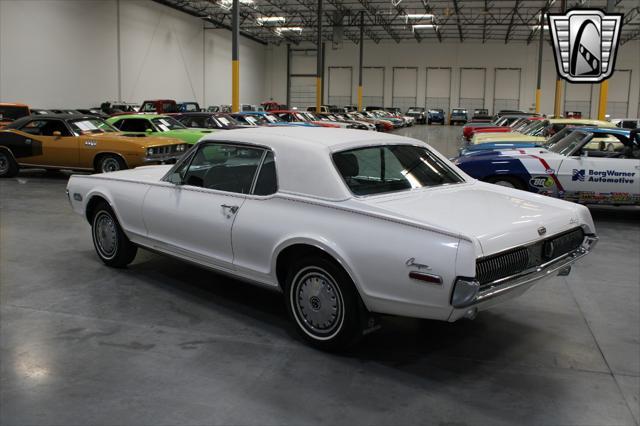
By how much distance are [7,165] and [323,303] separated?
11441 millimetres

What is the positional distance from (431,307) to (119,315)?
2.61 m

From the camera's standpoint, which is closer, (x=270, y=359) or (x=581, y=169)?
(x=270, y=359)

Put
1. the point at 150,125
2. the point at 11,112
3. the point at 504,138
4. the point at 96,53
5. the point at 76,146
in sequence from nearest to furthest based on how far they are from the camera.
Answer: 1. the point at 76,146
2. the point at 504,138
3. the point at 150,125
4. the point at 11,112
5. the point at 96,53

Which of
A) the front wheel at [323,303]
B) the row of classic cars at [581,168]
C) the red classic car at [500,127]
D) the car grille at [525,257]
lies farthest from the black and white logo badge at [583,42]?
the red classic car at [500,127]

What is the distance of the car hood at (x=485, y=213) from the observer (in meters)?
3.53

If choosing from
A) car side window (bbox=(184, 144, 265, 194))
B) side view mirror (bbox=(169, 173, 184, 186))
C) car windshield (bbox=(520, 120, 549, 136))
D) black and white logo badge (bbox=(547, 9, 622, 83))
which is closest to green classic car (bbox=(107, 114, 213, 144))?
black and white logo badge (bbox=(547, 9, 622, 83))

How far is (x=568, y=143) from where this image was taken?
9352 mm

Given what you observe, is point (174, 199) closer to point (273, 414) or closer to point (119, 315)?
point (119, 315)

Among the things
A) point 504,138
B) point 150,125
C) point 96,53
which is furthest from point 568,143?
point 96,53

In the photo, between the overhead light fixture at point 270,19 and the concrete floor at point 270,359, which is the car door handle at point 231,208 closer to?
the concrete floor at point 270,359

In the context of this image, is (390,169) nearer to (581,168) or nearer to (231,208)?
(231,208)

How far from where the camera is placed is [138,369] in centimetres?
377

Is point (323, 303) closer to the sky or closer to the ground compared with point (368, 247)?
closer to the ground

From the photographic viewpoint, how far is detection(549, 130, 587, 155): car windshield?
9.10m
